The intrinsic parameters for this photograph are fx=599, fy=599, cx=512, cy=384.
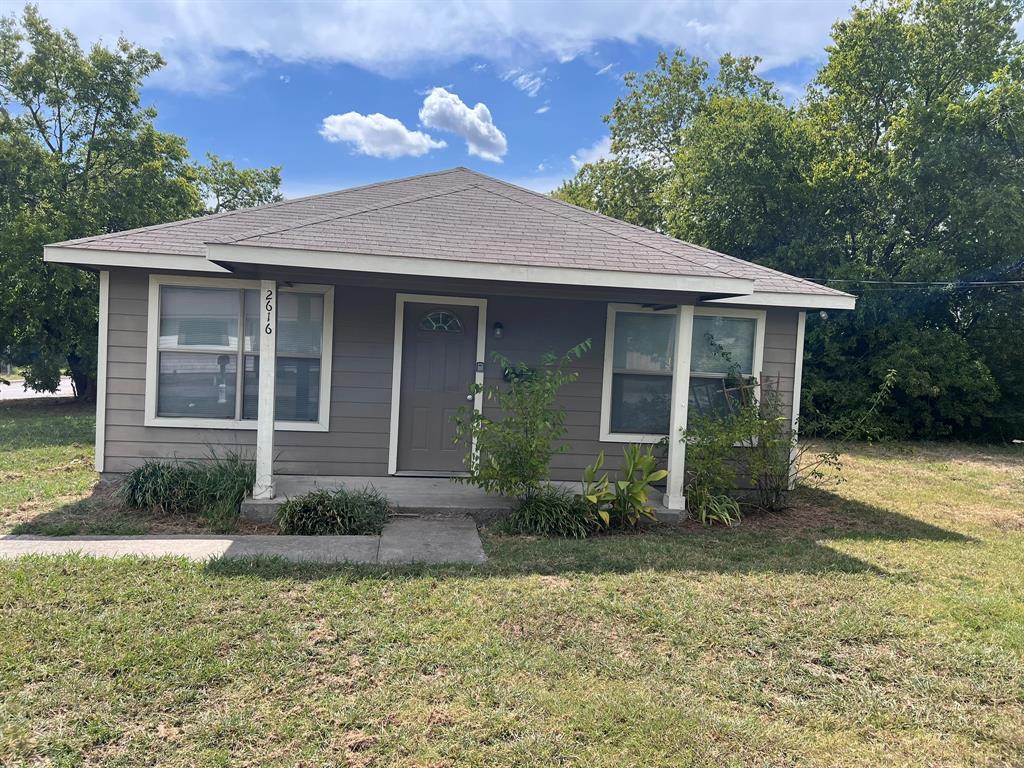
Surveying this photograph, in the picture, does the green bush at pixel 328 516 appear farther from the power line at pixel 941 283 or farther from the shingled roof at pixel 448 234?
the power line at pixel 941 283

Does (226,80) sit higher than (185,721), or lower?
higher

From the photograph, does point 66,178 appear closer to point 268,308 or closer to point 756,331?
point 268,308

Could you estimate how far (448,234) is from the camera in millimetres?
5480

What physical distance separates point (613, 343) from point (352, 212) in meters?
3.02

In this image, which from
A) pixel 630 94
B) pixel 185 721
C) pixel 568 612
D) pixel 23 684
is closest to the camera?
pixel 185 721

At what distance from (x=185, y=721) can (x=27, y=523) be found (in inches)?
145

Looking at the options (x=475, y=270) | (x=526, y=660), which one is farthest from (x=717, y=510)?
(x=526, y=660)

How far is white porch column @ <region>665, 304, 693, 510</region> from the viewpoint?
5527mm

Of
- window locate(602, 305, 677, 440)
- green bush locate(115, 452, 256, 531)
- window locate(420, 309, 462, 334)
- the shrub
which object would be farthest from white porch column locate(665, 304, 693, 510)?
green bush locate(115, 452, 256, 531)

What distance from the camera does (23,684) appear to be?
263 cm

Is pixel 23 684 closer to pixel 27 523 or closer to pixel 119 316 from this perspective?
pixel 27 523

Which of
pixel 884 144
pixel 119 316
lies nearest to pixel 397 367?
pixel 119 316

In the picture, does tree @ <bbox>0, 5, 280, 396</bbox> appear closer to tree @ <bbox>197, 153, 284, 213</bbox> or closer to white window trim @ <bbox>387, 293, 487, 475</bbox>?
tree @ <bbox>197, 153, 284, 213</bbox>

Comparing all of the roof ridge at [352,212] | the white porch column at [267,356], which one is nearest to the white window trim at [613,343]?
the roof ridge at [352,212]
